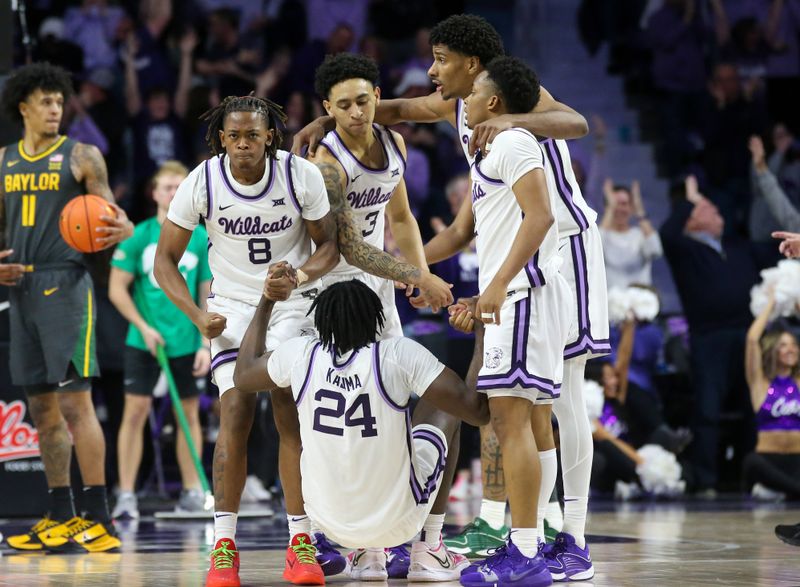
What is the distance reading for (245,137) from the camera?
5.85m

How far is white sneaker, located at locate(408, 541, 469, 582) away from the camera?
18.9 ft

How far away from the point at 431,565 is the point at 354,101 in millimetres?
2168

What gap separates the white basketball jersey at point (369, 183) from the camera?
6.53 meters

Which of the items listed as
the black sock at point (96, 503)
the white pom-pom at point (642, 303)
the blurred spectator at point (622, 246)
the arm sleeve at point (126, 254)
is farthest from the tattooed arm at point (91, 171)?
the blurred spectator at point (622, 246)

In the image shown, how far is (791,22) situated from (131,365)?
9.79 meters

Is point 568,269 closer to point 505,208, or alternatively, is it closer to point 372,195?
point 505,208

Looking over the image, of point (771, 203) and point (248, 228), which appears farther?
point (771, 203)

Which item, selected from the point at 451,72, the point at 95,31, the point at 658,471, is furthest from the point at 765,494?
the point at 95,31

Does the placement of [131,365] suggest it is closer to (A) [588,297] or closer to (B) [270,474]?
(B) [270,474]

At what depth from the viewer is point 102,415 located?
1140cm

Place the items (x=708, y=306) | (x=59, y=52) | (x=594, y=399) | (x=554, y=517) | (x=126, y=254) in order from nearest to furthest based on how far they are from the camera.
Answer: (x=554, y=517), (x=126, y=254), (x=594, y=399), (x=708, y=306), (x=59, y=52)

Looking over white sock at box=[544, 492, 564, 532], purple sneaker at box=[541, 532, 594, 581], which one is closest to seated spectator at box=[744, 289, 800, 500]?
white sock at box=[544, 492, 564, 532]

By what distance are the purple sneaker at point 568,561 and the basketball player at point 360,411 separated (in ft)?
2.15

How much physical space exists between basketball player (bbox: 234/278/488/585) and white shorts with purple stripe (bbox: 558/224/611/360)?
0.73 m
